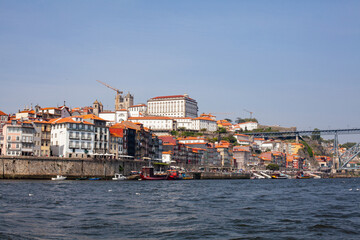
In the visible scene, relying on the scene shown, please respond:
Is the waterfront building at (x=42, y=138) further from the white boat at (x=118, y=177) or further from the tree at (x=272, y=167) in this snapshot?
the tree at (x=272, y=167)

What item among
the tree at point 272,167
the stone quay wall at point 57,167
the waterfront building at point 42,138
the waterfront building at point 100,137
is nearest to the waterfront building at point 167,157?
the waterfront building at point 100,137

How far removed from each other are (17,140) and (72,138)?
32.6ft

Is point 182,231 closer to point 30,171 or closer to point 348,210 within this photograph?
point 348,210

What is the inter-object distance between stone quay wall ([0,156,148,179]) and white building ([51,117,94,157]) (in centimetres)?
582

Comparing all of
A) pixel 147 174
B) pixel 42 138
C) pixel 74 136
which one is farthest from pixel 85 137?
pixel 147 174

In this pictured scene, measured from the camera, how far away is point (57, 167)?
266ft

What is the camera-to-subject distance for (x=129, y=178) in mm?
92000

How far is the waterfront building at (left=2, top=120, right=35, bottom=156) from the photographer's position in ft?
282

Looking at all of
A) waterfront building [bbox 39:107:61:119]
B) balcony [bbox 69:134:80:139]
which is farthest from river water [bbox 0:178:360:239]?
waterfront building [bbox 39:107:61:119]

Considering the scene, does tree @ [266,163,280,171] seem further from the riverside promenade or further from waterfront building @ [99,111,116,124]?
the riverside promenade

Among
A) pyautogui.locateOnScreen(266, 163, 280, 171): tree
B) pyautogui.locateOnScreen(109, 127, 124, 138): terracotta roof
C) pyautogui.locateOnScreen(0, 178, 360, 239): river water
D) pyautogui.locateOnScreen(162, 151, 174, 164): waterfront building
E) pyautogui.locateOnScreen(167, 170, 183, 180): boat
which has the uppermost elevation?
pyautogui.locateOnScreen(109, 127, 124, 138): terracotta roof

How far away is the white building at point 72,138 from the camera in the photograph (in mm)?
90062

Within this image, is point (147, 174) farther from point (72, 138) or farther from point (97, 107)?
point (97, 107)

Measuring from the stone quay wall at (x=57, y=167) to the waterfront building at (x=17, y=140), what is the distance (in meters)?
9.39
